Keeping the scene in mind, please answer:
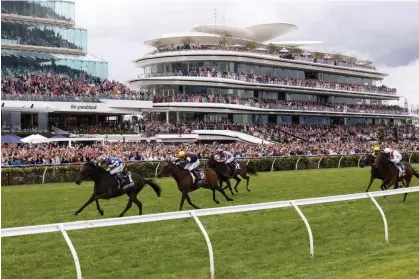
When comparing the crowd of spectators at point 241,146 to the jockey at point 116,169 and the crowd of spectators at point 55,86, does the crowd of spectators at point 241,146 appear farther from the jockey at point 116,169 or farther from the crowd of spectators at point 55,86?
the jockey at point 116,169

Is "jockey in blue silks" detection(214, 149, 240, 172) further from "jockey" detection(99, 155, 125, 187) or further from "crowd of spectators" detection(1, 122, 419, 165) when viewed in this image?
"crowd of spectators" detection(1, 122, 419, 165)

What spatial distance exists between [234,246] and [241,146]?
2254 centimetres

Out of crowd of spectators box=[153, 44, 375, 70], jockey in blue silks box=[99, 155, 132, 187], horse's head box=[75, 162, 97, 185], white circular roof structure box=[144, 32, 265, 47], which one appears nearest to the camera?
→ horse's head box=[75, 162, 97, 185]

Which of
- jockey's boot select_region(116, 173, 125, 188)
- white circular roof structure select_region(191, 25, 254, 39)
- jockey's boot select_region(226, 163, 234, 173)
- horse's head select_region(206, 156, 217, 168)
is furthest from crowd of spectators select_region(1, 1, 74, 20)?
jockey's boot select_region(116, 173, 125, 188)

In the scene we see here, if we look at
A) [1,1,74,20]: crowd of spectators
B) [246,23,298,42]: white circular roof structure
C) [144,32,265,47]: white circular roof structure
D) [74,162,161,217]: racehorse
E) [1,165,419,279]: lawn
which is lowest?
[1,165,419,279]: lawn

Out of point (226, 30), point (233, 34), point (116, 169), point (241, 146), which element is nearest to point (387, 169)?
point (116, 169)

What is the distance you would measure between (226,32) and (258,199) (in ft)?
131

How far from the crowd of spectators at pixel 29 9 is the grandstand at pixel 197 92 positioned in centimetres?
7

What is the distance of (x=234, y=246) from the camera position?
8117mm

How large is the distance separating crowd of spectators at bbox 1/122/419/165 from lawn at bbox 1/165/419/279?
9532 millimetres

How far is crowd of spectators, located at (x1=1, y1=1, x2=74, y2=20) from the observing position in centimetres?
4066

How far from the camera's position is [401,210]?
37.0 feet

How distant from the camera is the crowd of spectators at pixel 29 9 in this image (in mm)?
40656

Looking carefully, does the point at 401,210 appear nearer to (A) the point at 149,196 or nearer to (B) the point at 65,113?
(A) the point at 149,196
